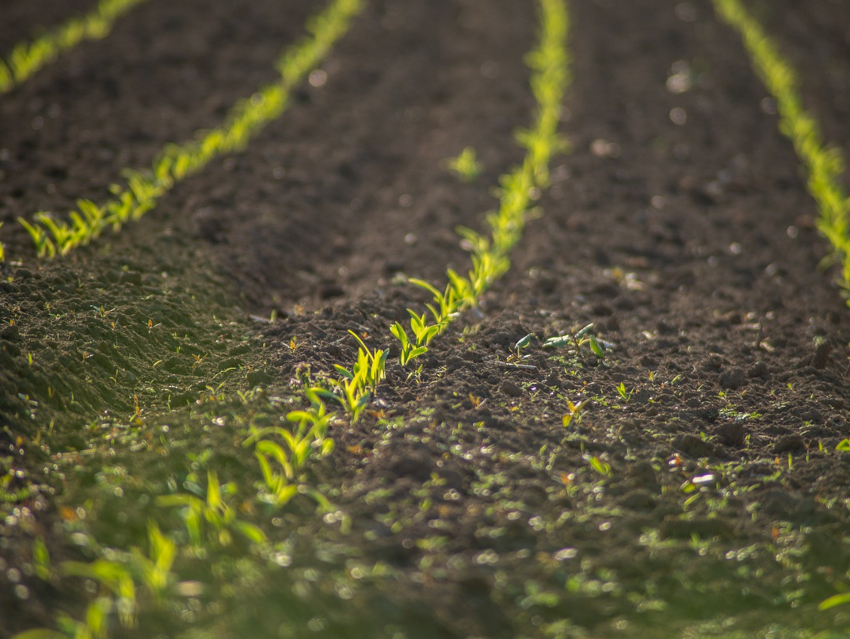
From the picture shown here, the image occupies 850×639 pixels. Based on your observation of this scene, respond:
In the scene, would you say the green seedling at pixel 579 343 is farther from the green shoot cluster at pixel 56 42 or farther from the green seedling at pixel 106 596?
the green shoot cluster at pixel 56 42

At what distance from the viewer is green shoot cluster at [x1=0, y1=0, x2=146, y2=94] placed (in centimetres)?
→ 598

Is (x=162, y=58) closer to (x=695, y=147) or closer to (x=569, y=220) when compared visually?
(x=569, y=220)

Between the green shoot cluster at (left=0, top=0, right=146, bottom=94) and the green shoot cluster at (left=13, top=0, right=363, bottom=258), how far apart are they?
1825 millimetres

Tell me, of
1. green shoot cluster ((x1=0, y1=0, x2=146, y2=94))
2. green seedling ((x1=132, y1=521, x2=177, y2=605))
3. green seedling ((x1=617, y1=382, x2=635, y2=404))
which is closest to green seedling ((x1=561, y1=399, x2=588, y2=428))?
green seedling ((x1=617, y1=382, x2=635, y2=404))

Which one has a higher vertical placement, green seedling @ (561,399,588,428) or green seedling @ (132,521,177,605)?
green seedling @ (132,521,177,605)

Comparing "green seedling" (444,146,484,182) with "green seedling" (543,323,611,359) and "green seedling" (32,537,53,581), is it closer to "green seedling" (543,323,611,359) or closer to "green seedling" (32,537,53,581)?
"green seedling" (543,323,611,359)

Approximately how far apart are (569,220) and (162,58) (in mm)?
4362

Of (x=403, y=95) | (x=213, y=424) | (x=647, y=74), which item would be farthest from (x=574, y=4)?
(x=213, y=424)

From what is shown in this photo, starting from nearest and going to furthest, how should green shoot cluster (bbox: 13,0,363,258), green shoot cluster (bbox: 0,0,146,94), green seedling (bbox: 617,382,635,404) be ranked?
1. green seedling (bbox: 617,382,635,404)
2. green shoot cluster (bbox: 13,0,363,258)
3. green shoot cluster (bbox: 0,0,146,94)

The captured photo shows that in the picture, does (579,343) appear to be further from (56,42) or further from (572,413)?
(56,42)

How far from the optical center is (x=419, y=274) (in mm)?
4016

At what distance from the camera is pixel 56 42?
6.83m

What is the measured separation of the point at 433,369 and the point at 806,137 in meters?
4.64

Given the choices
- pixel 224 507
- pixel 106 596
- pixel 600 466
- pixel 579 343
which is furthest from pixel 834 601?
pixel 106 596
